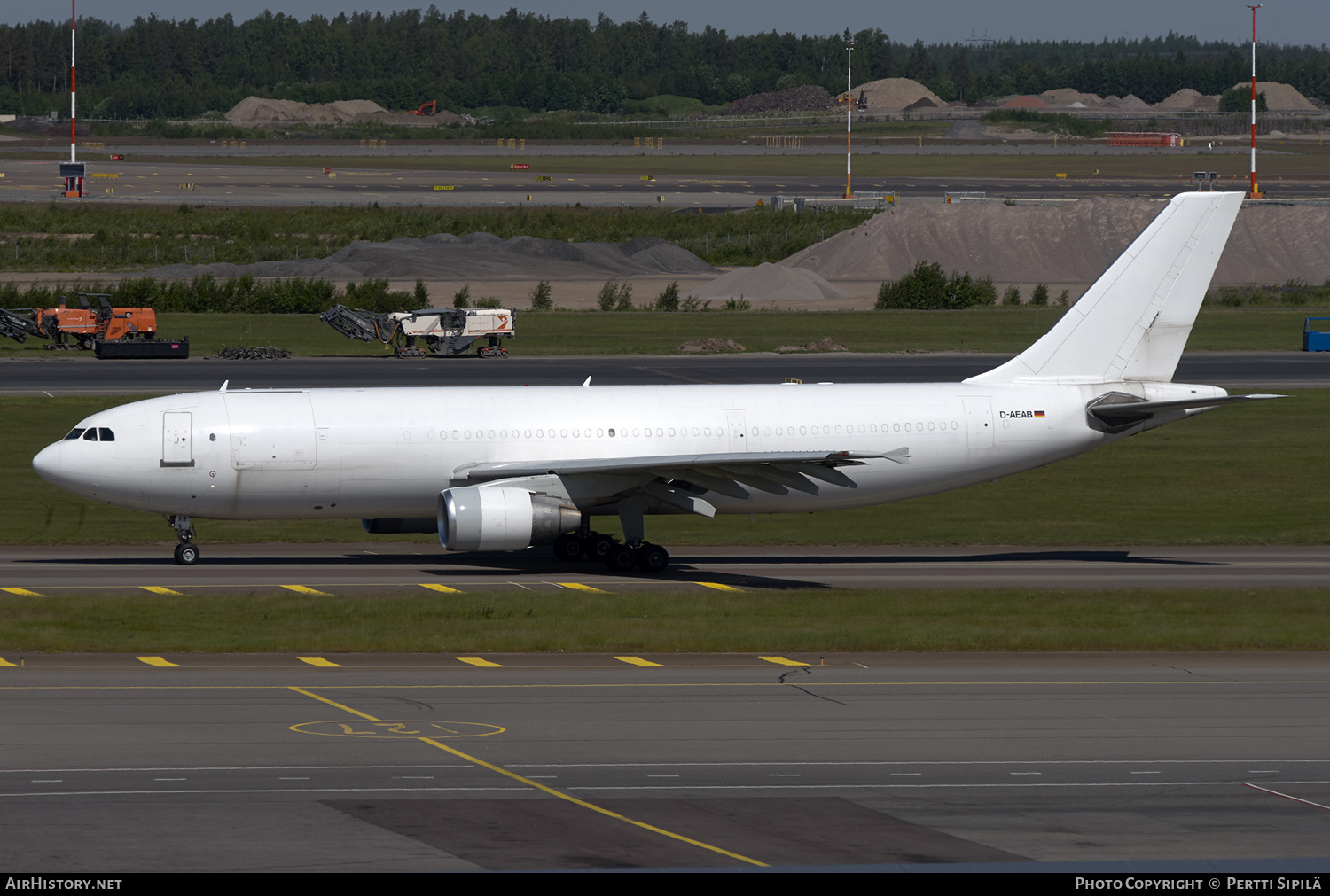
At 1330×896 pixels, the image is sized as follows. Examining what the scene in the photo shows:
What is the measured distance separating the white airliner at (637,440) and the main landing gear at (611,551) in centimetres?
5

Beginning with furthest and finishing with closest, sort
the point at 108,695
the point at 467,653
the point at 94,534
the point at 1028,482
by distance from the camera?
the point at 1028,482, the point at 94,534, the point at 467,653, the point at 108,695

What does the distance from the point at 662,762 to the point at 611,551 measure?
1780cm

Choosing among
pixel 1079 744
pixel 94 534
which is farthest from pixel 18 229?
pixel 1079 744

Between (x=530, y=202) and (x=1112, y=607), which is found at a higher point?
(x=530, y=202)

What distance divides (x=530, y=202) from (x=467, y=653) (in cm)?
13245

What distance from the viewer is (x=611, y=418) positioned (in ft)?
131

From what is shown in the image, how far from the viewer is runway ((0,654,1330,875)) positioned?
712 inches

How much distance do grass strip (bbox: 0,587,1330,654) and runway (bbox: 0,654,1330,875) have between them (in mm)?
833

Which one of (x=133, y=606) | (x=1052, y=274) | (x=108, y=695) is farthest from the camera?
(x=1052, y=274)

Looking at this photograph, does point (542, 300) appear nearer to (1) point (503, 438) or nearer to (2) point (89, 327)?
(2) point (89, 327)

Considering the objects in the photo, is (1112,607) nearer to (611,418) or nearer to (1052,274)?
(611,418)

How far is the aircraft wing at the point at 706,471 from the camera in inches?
1474

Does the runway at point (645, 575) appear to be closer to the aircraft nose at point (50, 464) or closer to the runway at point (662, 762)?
the aircraft nose at point (50, 464)

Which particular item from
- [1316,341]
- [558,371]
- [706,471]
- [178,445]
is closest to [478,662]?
[706,471]
